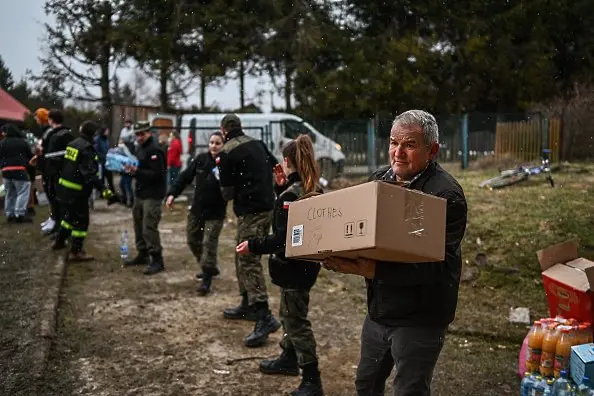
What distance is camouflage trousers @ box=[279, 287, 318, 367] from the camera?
4.20 metres

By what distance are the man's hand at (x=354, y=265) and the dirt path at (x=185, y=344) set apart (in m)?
1.98

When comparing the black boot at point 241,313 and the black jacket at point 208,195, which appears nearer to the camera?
the black boot at point 241,313

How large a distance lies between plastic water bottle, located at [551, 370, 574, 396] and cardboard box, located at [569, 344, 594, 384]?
5cm

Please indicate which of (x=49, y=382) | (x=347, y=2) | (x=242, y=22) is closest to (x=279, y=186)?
(x=49, y=382)

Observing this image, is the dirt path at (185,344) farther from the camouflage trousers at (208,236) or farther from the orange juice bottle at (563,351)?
the orange juice bottle at (563,351)

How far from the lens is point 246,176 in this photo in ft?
18.4

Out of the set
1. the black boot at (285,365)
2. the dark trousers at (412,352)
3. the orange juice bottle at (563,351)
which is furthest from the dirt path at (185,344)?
the dark trousers at (412,352)

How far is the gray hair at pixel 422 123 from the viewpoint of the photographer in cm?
270

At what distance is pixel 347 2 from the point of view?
1895 centimetres

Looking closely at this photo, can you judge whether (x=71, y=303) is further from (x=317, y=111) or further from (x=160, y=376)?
(x=317, y=111)

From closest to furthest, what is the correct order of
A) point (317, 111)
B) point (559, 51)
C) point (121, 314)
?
point (121, 314), point (317, 111), point (559, 51)

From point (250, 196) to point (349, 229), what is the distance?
10.2 feet

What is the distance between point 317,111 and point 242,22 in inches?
186

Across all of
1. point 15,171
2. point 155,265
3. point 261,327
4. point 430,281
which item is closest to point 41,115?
point 15,171
